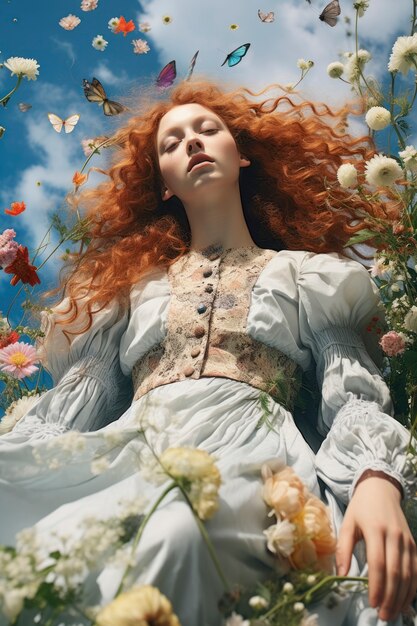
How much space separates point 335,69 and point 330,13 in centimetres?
33

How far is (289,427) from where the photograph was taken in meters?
2.39

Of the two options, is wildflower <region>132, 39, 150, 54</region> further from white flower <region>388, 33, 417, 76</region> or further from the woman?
white flower <region>388, 33, 417, 76</region>

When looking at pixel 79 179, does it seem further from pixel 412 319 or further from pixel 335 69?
pixel 412 319

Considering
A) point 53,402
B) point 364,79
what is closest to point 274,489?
point 53,402

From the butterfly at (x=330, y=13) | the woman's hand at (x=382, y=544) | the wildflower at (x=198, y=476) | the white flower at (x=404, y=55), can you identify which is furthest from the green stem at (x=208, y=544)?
the butterfly at (x=330, y=13)

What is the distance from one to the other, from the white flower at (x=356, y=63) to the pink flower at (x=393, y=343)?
1154 mm

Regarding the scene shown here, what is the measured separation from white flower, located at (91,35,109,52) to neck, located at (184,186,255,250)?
1.23 m

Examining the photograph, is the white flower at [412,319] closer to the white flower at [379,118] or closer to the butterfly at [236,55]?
the white flower at [379,118]

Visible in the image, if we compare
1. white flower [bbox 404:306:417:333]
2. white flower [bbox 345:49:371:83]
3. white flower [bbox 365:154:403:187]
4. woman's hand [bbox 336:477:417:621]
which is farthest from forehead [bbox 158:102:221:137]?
woman's hand [bbox 336:477:417:621]

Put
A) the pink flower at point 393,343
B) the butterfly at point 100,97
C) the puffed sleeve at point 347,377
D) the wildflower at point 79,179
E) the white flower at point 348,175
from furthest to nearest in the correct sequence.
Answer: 1. the butterfly at point 100,97
2. the wildflower at point 79,179
3. the white flower at point 348,175
4. the pink flower at point 393,343
5. the puffed sleeve at point 347,377

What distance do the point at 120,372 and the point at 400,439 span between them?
1.21 metres

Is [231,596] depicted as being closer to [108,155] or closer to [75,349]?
[75,349]

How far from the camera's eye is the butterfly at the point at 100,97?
11.6 feet

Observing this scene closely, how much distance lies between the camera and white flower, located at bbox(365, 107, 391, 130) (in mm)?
2615
